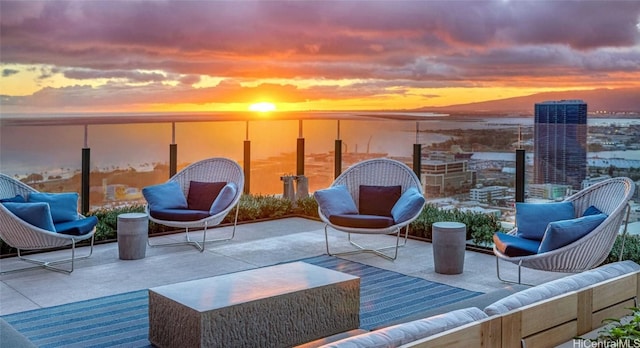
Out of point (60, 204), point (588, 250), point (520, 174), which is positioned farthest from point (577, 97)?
point (60, 204)

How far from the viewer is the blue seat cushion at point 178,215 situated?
6074 mm

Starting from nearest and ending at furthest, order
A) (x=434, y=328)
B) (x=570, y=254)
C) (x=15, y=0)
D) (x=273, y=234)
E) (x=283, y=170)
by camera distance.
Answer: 1. (x=434, y=328)
2. (x=570, y=254)
3. (x=273, y=234)
4. (x=15, y=0)
5. (x=283, y=170)

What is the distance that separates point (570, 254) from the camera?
4.41 metres

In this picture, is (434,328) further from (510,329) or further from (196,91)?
(196,91)

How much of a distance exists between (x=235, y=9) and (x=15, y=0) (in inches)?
107

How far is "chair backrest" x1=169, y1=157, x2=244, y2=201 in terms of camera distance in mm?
6824

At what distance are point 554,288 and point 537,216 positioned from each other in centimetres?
280

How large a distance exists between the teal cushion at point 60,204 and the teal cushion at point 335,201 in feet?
7.06

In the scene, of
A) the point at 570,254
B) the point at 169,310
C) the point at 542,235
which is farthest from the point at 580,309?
the point at 542,235

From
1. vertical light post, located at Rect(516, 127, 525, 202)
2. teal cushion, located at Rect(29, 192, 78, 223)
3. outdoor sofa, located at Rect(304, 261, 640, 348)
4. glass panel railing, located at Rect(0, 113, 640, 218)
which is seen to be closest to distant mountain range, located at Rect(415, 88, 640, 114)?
glass panel railing, located at Rect(0, 113, 640, 218)

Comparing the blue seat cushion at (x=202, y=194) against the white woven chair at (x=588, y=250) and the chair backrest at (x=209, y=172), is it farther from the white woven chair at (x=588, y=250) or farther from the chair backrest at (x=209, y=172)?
the white woven chair at (x=588, y=250)

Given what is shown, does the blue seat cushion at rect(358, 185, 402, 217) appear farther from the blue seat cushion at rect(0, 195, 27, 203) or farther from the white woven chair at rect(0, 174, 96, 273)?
the blue seat cushion at rect(0, 195, 27, 203)

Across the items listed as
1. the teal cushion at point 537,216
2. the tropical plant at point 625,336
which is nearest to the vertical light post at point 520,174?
the teal cushion at point 537,216

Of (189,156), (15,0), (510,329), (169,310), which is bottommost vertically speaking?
(169,310)
